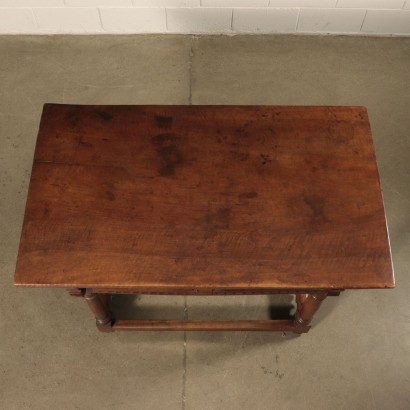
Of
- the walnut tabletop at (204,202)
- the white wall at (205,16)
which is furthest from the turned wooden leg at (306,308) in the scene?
the white wall at (205,16)

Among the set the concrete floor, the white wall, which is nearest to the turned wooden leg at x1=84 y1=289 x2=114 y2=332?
the concrete floor

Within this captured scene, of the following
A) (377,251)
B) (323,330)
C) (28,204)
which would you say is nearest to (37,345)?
(28,204)

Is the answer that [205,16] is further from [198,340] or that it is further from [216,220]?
[198,340]

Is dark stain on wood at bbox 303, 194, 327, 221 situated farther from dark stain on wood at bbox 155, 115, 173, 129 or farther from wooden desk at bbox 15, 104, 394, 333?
dark stain on wood at bbox 155, 115, 173, 129

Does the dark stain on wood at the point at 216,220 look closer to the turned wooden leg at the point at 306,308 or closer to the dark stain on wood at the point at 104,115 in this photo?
the turned wooden leg at the point at 306,308

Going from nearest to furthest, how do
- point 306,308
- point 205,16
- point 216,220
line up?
point 216,220 → point 306,308 → point 205,16

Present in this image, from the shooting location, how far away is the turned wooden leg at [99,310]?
1676 millimetres

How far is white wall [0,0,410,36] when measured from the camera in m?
2.63

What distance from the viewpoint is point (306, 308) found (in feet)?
5.96

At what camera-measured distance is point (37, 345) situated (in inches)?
79.6

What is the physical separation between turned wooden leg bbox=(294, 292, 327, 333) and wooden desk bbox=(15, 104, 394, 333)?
0.01 metres

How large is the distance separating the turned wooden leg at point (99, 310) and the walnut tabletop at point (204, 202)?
213 mm

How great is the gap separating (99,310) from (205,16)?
173 cm

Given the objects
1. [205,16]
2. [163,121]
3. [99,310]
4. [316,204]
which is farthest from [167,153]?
A: [205,16]
